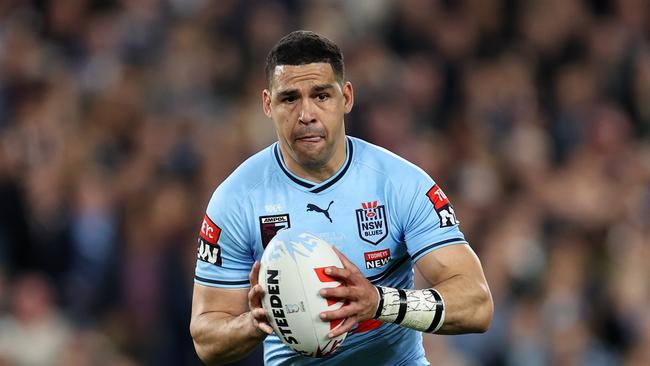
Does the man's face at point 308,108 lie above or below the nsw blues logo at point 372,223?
above

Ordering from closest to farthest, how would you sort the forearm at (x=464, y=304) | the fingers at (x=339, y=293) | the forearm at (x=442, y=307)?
1. the fingers at (x=339, y=293)
2. the forearm at (x=442, y=307)
3. the forearm at (x=464, y=304)

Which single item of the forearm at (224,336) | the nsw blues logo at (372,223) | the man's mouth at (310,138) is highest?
the man's mouth at (310,138)

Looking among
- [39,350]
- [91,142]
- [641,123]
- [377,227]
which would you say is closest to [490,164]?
[641,123]

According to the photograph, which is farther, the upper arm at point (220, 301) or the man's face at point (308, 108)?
the upper arm at point (220, 301)

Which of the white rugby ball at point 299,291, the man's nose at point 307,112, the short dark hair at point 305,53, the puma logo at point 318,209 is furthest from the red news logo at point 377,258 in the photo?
the short dark hair at point 305,53

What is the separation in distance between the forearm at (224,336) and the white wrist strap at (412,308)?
21.0 inches

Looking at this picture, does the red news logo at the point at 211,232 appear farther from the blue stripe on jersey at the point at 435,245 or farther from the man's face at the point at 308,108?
the blue stripe on jersey at the point at 435,245

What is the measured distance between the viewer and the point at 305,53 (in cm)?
591

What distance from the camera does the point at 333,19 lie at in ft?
46.5

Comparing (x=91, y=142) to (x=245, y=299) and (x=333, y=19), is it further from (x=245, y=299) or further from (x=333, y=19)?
(x=245, y=299)

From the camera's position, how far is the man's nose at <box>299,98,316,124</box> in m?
5.84

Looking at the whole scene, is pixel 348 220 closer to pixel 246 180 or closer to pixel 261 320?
pixel 246 180

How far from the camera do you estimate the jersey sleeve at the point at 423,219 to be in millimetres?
5980

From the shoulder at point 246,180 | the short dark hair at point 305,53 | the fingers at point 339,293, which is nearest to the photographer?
the fingers at point 339,293
